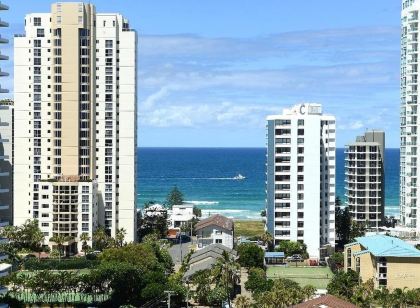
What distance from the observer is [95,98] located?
99.5 m

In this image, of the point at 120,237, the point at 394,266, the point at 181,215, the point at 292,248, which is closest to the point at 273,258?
the point at 292,248

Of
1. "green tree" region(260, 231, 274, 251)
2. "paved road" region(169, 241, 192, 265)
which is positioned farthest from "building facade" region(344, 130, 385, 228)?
"paved road" region(169, 241, 192, 265)

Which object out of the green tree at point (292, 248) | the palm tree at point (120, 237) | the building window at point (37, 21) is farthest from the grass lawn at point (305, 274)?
the building window at point (37, 21)

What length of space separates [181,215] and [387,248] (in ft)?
181

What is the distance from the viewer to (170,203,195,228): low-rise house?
12557 cm

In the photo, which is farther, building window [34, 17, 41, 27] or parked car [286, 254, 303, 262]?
building window [34, 17, 41, 27]

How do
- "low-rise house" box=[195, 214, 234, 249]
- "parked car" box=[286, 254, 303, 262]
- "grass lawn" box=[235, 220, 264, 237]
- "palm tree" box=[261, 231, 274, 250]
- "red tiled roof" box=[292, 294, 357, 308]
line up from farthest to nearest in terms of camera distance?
"grass lawn" box=[235, 220, 264, 237]
"low-rise house" box=[195, 214, 234, 249]
"palm tree" box=[261, 231, 274, 250]
"parked car" box=[286, 254, 303, 262]
"red tiled roof" box=[292, 294, 357, 308]

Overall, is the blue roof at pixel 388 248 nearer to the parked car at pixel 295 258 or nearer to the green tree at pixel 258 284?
the green tree at pixel 258 284

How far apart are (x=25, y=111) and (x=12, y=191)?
41.6 ft

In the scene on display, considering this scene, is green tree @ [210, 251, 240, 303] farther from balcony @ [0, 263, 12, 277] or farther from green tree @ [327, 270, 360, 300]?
balcony @ [0, 263, 12, 277]

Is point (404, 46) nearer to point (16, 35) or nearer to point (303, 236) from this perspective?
point (303, 236)

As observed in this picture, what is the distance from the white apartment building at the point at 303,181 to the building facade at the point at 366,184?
1290 cm

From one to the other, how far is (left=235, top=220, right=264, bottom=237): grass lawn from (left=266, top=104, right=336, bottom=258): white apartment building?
23.8 meters

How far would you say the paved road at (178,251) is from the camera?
95781 mm
